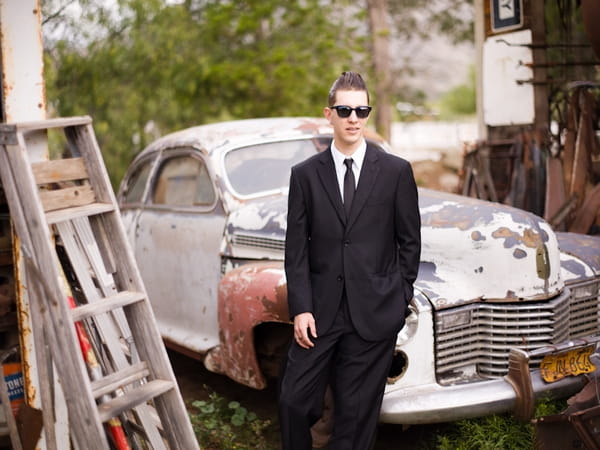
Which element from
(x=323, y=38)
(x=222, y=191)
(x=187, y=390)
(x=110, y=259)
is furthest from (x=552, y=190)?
(x=323, y=38)

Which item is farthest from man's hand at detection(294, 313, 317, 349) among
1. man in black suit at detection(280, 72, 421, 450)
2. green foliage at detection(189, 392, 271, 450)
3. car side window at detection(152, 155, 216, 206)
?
car side window at detection(152, 155, 216, 206)

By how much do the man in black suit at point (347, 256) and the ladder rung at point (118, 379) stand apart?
63 centimetres

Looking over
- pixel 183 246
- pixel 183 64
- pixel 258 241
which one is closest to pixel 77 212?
pixel 258 241

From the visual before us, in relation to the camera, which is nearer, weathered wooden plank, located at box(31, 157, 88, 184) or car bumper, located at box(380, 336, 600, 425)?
weathered wooden plank, located at box(31, 157, 88, 184)

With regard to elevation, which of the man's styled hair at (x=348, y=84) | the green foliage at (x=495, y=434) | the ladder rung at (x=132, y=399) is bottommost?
the green foliage at (x=495, y=434)

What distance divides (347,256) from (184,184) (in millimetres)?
2716

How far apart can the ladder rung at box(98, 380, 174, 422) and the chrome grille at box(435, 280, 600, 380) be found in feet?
4.54

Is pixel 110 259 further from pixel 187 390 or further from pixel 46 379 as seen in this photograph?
pixel 187 390

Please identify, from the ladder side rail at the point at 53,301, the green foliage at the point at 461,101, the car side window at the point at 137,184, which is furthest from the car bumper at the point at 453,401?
the green foliage at the point at 461,101

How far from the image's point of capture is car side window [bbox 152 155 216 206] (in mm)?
5078

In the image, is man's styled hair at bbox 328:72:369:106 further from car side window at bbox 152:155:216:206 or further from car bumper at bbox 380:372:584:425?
car side window at bbox 152:155:216:206

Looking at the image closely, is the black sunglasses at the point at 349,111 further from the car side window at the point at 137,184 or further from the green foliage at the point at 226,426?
the car side window at the point at 137,184

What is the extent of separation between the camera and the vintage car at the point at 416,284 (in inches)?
141

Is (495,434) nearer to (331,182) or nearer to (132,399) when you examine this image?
(331,182)
